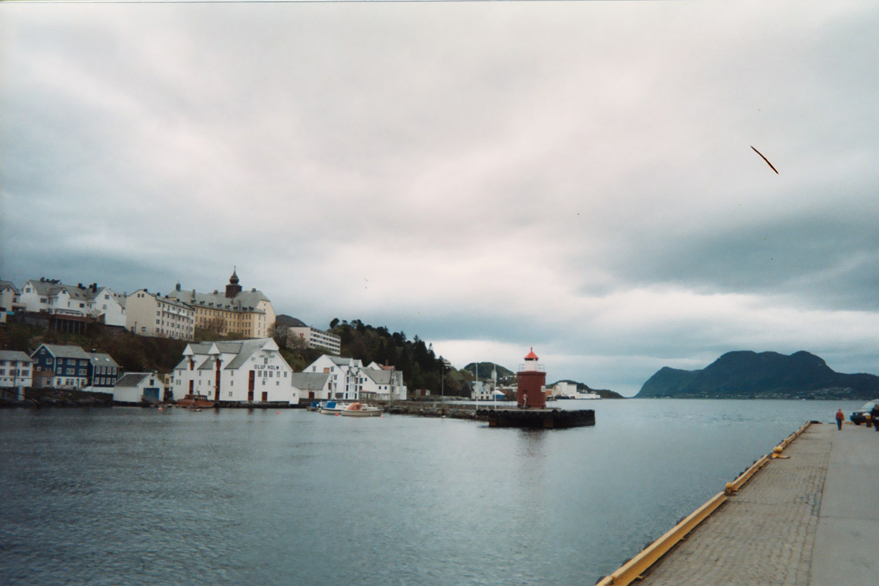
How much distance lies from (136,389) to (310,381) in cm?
2823

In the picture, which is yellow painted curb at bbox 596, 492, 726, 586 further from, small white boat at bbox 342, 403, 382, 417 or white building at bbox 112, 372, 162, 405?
white building at bbox 112, 372, 162, 405

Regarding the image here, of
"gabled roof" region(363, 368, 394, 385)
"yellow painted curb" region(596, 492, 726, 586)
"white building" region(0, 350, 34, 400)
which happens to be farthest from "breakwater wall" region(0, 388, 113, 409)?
"yellow painted curb" region(596, 492, 726, 586)

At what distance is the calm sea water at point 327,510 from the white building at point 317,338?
107395 mm

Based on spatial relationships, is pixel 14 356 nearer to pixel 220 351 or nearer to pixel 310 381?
pixel 220 351

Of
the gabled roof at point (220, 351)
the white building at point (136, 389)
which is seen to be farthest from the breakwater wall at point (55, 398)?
the gabled roof at point (220, 351)

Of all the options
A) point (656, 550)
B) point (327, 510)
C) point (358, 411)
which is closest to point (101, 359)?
point (358, 411)

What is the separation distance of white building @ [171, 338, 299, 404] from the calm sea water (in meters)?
52.7

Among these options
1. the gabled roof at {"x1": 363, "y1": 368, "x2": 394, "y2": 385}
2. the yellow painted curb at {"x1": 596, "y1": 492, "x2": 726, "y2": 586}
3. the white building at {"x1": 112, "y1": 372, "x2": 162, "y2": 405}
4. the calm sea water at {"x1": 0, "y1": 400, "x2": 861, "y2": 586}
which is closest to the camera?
the yellow painted curb at {"x1": 596, "y1": 492, "x2": 726, "y2": 586}

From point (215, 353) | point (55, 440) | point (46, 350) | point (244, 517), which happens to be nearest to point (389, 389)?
point (215, 353)

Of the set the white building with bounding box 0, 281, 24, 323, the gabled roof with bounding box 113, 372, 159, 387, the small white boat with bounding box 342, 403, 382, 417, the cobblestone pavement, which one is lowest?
the small white boat with bounding box 342, 403, 382, 417

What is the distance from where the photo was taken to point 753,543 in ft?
35.3

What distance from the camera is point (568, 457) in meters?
36.5

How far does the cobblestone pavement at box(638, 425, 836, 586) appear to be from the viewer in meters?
8.82

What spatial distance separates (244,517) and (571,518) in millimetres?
11111
